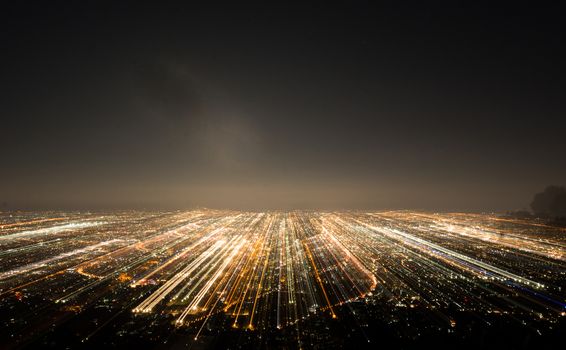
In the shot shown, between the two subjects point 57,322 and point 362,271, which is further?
point 362,271

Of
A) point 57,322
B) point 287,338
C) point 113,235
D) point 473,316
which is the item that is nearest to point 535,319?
point 473,316

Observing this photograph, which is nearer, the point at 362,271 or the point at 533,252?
the point at 362,271

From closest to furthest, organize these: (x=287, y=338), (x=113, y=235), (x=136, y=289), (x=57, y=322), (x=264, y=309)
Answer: (x=287, y=338) < (x=57, y=322) < (x=264, y=309) < (x=136, y=289) < (x=113, y=235)

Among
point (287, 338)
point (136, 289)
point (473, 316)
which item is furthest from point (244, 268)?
point (473, 316)

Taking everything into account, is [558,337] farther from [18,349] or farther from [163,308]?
[18,349]

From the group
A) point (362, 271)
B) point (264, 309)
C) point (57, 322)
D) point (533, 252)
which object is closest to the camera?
point (57, 322)

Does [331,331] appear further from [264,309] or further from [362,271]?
[362,271]
